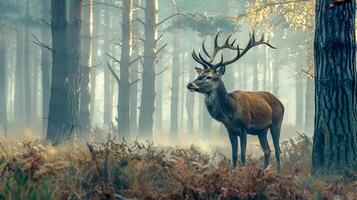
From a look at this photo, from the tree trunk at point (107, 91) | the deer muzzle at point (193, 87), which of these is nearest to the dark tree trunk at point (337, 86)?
the deer muzzle at point (193, 87)

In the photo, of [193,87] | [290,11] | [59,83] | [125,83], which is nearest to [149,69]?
[125,83]

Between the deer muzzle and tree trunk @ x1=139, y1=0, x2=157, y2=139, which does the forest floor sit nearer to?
the deer muzzle

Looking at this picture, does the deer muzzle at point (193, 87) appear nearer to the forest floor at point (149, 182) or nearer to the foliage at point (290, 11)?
the forest floor at point (149, 182)

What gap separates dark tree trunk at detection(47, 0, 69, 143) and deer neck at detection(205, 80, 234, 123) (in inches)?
190

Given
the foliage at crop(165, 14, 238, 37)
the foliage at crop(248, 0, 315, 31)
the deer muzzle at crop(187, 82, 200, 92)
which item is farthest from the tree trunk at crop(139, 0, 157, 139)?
the deer muzzle at crop(187, 82, 200, 92)

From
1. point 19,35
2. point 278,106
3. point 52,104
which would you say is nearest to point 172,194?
point 278,106

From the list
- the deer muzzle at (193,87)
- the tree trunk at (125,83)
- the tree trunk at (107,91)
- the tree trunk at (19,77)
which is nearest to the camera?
the deer muzzle at (193,87)

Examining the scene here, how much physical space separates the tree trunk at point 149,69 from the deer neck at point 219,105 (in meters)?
10.9

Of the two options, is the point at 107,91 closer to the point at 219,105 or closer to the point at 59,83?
the point at 59,83

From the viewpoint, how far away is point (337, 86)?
316 inches

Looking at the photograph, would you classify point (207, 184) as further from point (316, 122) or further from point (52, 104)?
point (52, 104)

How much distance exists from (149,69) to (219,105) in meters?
11.5

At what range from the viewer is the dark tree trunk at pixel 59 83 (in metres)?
13.2

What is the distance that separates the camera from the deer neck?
9.89 meters
